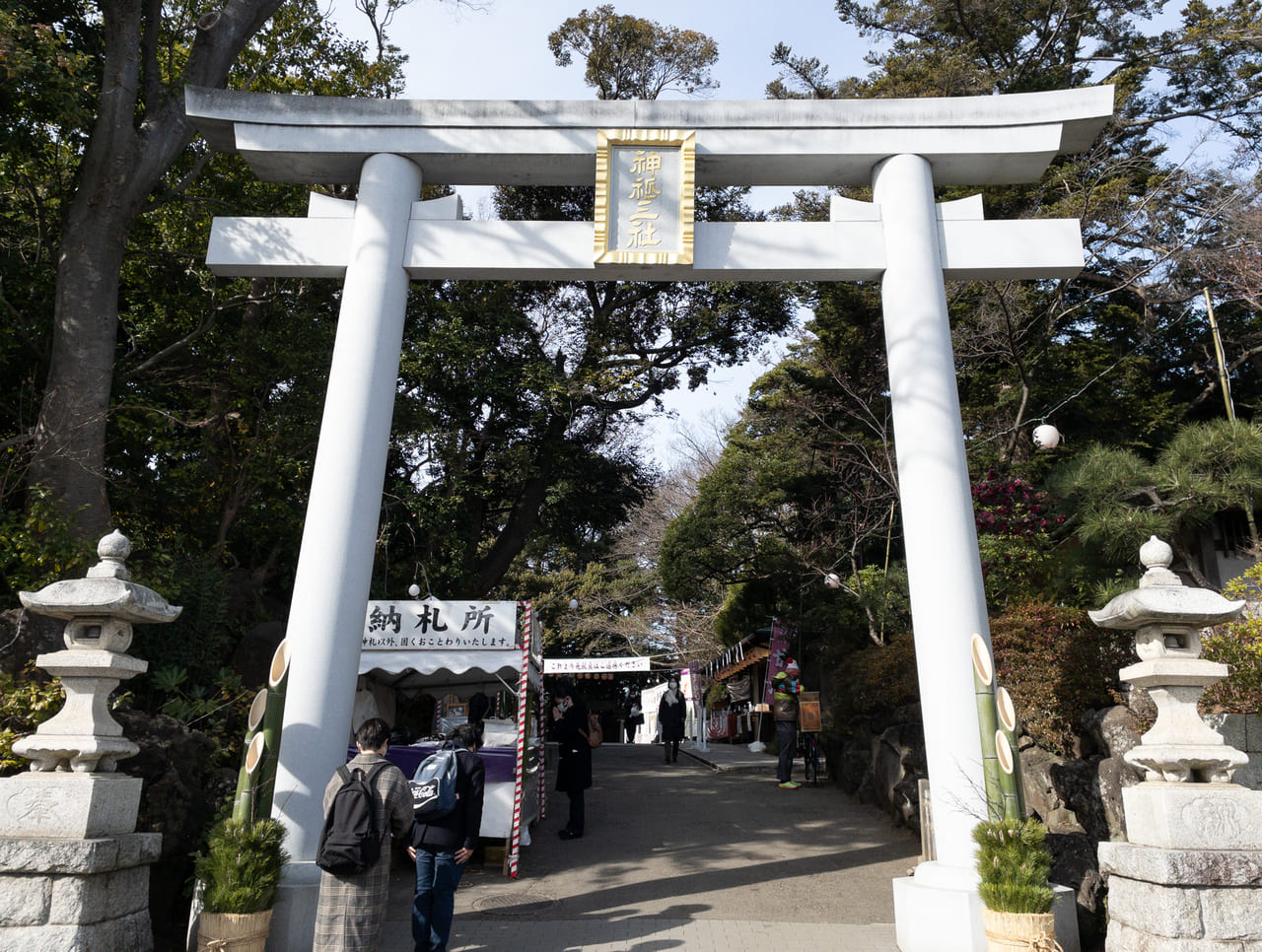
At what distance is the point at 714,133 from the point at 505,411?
32.5 ft

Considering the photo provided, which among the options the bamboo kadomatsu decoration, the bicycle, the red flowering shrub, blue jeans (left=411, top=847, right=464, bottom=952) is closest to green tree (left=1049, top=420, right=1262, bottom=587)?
the red flowering shrub

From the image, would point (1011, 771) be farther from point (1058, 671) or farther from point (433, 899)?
point (433, 899)

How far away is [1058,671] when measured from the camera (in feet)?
28.3

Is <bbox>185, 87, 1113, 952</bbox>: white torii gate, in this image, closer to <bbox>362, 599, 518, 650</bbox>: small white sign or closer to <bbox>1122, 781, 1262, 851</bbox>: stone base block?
<bbox>1122, 781, 1262, 851</bbox>: stone base block

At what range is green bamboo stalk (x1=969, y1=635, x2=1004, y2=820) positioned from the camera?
19.1 ft

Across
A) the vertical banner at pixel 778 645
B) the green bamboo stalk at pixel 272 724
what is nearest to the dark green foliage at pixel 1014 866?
the green bamboo stalk at pixel 272 724

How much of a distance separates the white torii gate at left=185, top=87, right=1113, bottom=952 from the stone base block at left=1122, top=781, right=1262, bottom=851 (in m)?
2.56

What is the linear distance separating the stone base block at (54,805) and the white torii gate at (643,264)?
2554 mm

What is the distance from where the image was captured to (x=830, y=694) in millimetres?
15055

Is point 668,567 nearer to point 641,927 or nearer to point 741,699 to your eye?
point 741,699

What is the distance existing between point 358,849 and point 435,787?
0.71 m

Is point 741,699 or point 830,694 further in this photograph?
point 741,699

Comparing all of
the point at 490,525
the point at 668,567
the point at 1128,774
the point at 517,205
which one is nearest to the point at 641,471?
the point at 668,567

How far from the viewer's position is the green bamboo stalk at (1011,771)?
572cm
